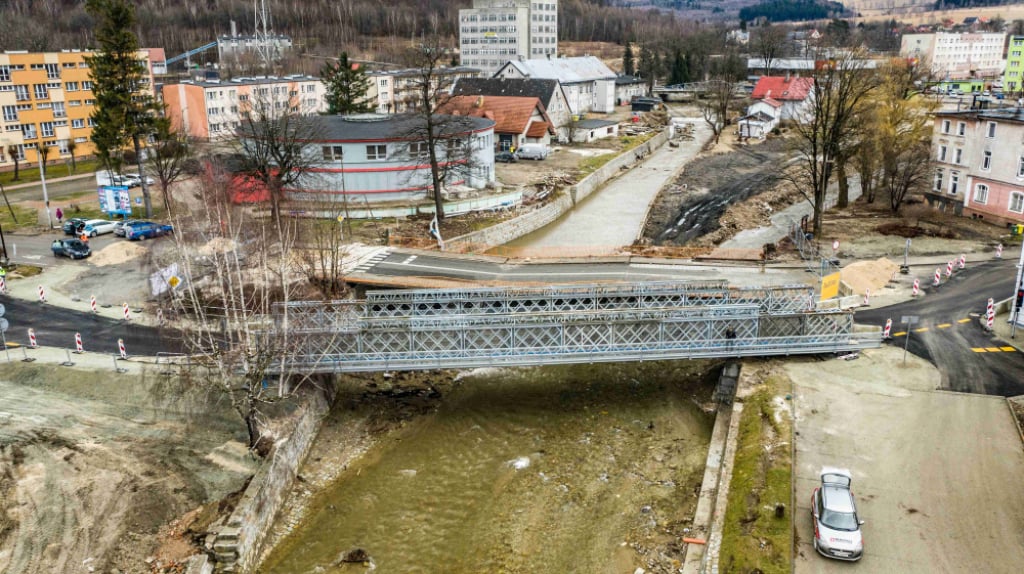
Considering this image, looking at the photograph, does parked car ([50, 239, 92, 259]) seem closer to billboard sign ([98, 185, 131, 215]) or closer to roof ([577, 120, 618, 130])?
billboard sign ([98, 185, 131, 215])

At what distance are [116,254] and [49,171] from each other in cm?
2868

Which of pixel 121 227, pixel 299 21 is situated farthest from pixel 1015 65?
pixel 121 227

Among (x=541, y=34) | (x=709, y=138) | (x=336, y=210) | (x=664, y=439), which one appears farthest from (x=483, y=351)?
(x=541, y=34)

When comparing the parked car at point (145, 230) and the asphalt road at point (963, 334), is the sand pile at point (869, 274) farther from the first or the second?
the parked car at point (145, 230)

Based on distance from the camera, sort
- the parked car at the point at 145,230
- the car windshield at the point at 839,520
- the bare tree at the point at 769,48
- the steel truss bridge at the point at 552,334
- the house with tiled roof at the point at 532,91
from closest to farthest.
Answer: the car windshield at the point at 839,520 < the steel truss bridge at the point at 552,334 < the parked car at the point at 145,230 < the house with tiled roof at the point at 532,91 < the bare tree at the point at 769,48

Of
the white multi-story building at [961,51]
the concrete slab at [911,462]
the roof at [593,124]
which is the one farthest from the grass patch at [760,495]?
the white multi-story building at [961,51]

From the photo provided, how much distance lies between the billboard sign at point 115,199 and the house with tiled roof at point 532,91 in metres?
36.3

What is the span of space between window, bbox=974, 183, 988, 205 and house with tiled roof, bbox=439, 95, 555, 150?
33954 mm

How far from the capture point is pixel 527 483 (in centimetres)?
2059

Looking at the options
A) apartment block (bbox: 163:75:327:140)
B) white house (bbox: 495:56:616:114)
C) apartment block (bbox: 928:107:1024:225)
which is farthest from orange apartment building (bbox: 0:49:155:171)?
apartment block (bbox: 928:107:1024:225)

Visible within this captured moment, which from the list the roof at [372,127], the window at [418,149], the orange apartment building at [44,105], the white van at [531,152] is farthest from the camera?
the white van at [531,152]

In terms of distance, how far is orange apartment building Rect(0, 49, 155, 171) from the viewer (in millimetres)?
56656

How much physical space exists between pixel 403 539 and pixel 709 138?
233ft

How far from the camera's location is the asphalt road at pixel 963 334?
2277 centimetres
